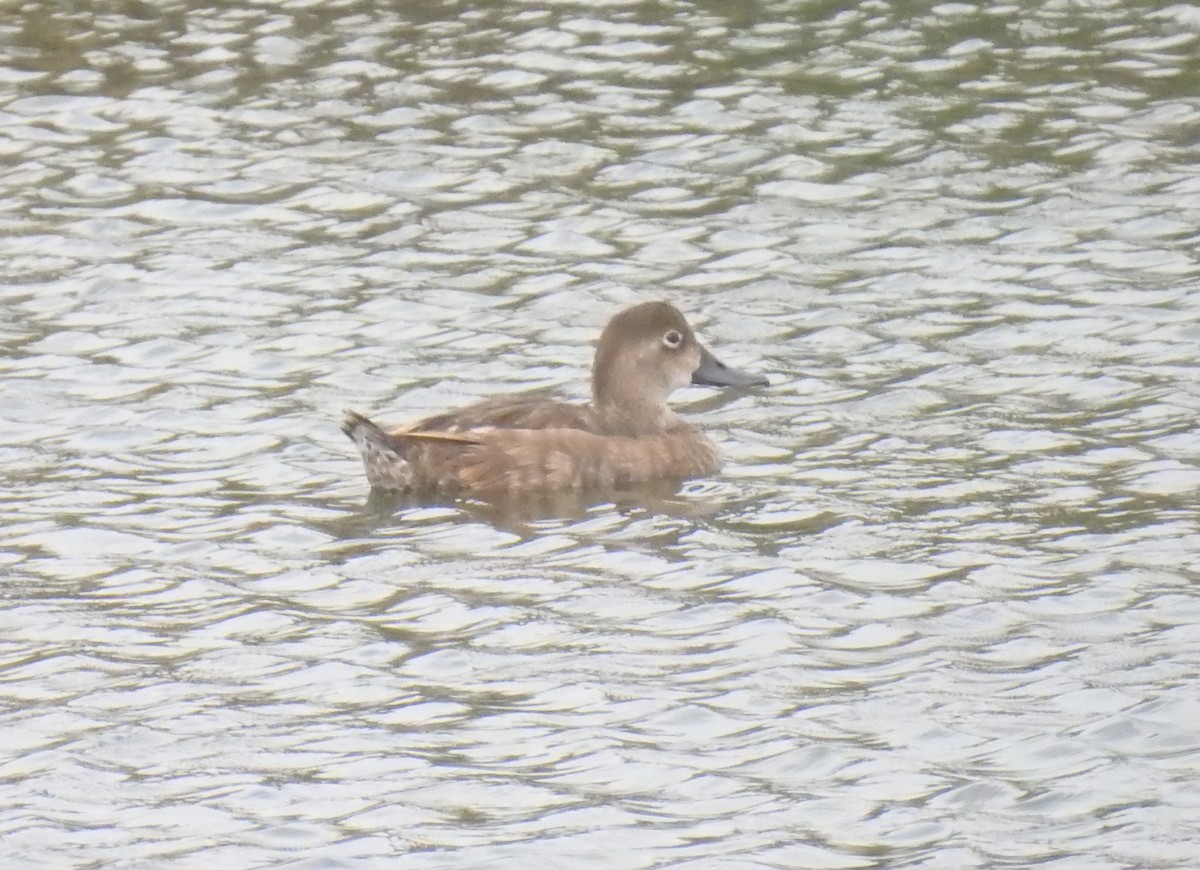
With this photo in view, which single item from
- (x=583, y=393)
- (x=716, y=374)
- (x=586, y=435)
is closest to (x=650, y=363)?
(x=716, y=374)

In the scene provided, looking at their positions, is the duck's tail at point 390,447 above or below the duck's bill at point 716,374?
above

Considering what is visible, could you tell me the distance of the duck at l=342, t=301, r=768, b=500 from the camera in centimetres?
1082

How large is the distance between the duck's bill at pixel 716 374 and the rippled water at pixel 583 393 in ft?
0.80

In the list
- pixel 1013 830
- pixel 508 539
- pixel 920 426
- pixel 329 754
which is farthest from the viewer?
pixel 920 426

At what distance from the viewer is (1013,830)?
701 centimetres

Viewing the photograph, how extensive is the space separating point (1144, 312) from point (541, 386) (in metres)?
3.10

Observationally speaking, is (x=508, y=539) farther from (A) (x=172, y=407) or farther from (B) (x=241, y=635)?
(A) (x=172, y=407)

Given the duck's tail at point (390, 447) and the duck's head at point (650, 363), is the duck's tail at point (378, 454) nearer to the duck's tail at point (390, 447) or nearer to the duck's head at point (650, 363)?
the duck's tail at point (390, 447)

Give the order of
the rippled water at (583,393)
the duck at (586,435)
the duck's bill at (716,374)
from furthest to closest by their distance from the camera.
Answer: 1. the duck's bill at (716,374)
2. the duck at (586,435)
3. the rippled water at (583,393)

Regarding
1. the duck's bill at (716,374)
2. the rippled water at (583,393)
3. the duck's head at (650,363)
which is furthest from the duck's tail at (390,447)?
the duck's bill at (716,374)

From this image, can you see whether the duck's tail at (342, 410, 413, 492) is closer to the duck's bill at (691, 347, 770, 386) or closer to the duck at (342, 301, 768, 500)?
the duck at (342, 301, 768, 500)

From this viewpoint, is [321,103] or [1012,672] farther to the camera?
[321,103]

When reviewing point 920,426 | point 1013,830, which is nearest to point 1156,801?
point 1013,830

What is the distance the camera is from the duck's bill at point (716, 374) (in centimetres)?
1177
